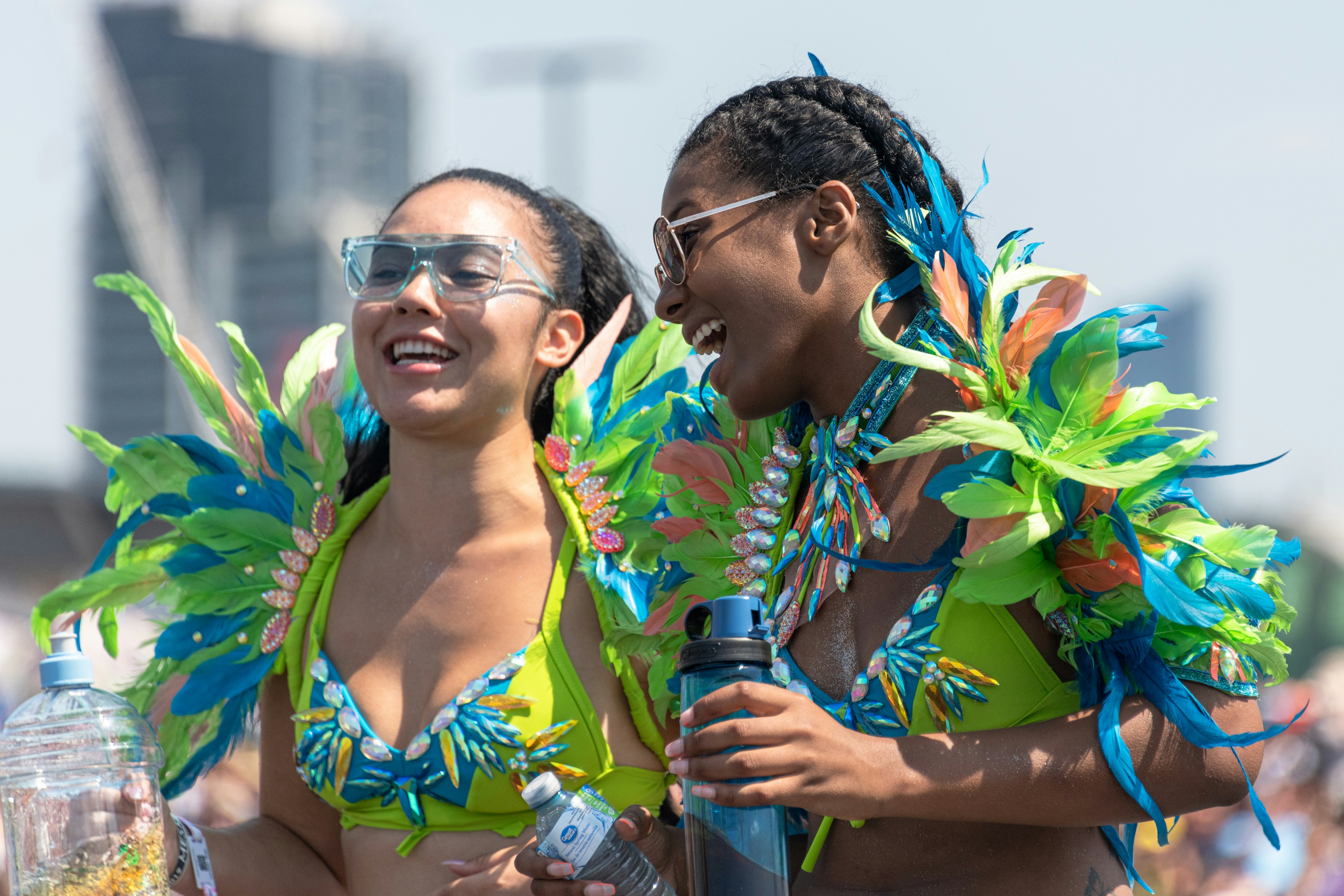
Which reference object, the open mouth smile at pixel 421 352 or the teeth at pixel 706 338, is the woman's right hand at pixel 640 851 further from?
the open mouth smile at pixel 421 352

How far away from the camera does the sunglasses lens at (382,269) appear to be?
8.98ft

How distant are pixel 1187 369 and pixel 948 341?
122ft

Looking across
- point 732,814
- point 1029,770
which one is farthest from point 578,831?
point 1029,770

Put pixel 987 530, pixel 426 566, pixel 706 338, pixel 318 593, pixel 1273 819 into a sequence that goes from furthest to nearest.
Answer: pixel 1273 819, pixel 318 593, pixel 426 566, pixel 706 338, pixel 987 530

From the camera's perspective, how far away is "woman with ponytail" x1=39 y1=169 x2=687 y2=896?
2613mm

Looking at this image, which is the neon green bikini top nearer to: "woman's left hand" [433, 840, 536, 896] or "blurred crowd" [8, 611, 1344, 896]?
"woman's left hand" [433, 840, 536, 896]

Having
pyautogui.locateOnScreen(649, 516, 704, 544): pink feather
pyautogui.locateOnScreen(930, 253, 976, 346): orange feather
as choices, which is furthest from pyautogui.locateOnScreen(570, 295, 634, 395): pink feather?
pyautogui.locateOnScreen(930, 253, 976, 346): orange feather

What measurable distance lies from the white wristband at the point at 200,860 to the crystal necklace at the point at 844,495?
1.20 meters

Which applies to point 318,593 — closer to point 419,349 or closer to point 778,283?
point 419,349

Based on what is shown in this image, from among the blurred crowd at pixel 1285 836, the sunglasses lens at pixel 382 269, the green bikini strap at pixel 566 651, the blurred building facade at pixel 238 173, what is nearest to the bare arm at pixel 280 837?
the green bikini strap at pixel 566 651

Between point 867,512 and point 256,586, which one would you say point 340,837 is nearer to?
point 256,586

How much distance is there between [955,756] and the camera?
5.59 feet

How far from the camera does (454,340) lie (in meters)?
2.73

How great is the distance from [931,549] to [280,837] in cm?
160
